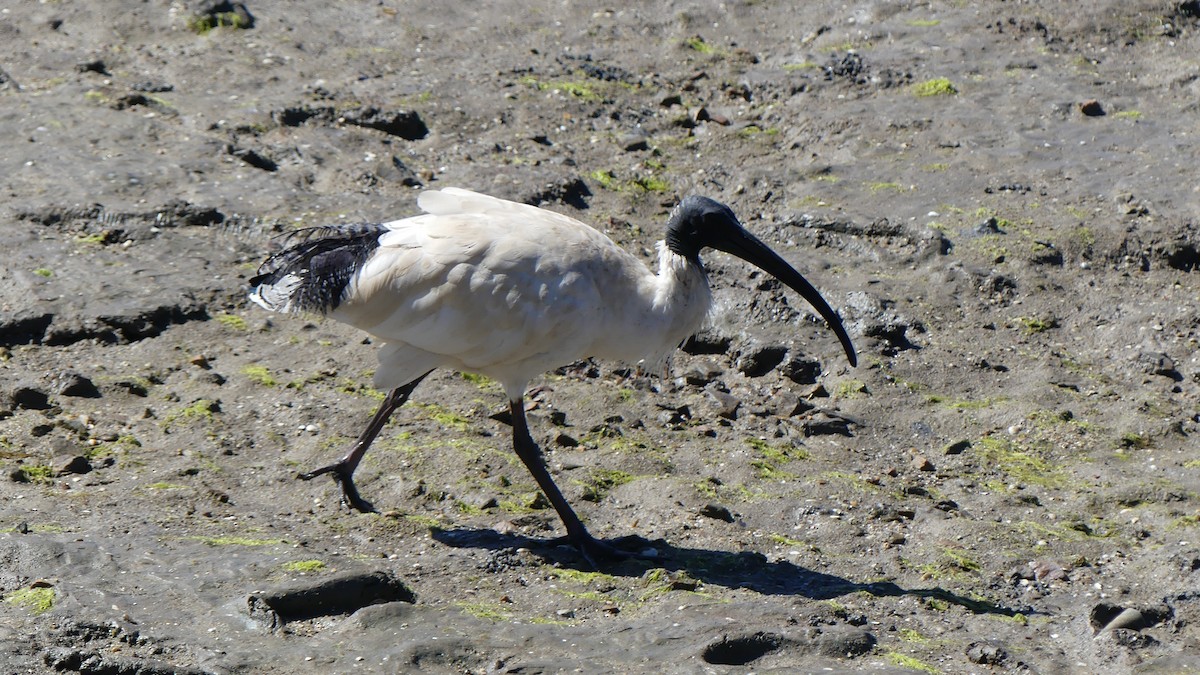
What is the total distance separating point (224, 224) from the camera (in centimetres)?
891

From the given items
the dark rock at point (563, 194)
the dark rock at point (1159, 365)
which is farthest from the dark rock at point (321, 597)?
the dark rock at point (1159, 365)

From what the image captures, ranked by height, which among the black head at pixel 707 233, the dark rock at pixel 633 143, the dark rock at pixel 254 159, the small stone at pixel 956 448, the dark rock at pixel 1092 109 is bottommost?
the small stone at pixel 956 448

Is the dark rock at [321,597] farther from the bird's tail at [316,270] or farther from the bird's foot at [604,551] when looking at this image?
the bird's tail at [316,270]

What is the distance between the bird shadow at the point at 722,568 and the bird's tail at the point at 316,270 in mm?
1156

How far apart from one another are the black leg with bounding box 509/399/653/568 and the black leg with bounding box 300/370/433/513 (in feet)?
1.59

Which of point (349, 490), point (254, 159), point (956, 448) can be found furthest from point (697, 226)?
point (254, 159)

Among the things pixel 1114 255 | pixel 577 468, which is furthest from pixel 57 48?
pixel 1114 255

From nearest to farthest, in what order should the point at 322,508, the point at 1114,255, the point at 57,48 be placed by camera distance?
the point at 322,508
the point at 1114,255
the point at 57,48

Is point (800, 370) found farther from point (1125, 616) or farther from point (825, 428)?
point (1125, 616)

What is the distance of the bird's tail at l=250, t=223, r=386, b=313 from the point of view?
21.1 feet

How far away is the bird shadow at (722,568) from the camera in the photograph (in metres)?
5.81

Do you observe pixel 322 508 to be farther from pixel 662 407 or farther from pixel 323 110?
pixel 323 110

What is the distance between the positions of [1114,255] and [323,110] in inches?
215

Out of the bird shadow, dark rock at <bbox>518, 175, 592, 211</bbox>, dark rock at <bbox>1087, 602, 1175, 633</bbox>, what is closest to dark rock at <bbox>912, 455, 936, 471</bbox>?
the bird shadow
